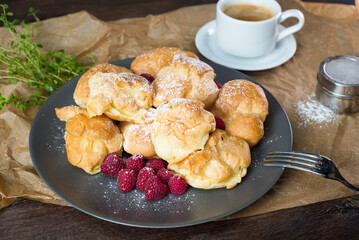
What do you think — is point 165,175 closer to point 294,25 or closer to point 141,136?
point 141,136

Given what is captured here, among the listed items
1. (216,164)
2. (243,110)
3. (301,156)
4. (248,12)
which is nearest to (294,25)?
(248,12)

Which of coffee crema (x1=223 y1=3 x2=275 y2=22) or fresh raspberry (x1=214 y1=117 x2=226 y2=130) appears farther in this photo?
coffee crema (x1=223 y1=3 x2=275 y2=22)

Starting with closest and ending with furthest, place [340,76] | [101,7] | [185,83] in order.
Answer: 1. [185,83]
2. [340,76]
3. [101,7]

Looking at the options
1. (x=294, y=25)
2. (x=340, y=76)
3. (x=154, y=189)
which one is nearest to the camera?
(x=154, y=189)

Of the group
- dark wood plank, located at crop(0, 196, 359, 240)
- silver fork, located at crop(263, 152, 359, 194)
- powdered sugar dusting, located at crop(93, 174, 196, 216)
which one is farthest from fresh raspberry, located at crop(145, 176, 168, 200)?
silver fork, located at crop(263, 152, 359, 194)

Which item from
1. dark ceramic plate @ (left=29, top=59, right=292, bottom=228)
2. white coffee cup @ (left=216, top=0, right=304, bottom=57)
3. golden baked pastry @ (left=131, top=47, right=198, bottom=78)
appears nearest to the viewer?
dark ceramic plate @ (left=29, top=59, right=292, bottom=228)

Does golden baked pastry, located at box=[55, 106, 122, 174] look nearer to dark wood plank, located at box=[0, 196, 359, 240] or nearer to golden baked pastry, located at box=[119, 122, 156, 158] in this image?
golden baked pastry, located at box=[119, 122, 156, 158]
